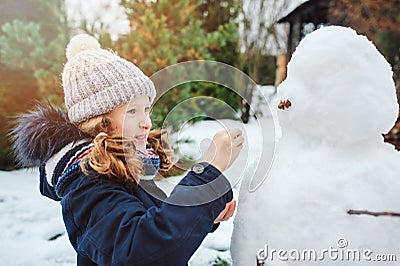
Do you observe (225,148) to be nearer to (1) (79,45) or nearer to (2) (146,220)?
(2) (146,220)

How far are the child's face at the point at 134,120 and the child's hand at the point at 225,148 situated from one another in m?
0.26

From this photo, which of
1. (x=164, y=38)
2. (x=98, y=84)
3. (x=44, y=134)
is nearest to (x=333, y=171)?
(x=98, y=84)

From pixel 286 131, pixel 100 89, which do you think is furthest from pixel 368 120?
pixel 100 89

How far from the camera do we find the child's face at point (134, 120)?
116 cm

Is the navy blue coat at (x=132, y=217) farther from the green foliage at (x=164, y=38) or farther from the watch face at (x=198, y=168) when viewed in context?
the green foliage at (x=164, y=38)

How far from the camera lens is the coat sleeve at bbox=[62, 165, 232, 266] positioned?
0.93 m

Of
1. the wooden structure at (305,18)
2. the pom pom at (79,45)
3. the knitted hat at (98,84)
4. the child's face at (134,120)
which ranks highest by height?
the pom pom at (79,45)

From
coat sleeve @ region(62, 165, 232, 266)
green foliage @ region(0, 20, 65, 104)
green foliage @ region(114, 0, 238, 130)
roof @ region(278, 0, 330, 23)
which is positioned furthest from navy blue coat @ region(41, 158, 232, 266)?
roof @ region(278, 0, 330, 23)

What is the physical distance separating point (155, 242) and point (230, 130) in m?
0.32

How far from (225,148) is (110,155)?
0.31 m

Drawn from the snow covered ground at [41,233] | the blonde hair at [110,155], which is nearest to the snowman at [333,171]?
the blonde hair at [110,155]

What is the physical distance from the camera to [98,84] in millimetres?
1181

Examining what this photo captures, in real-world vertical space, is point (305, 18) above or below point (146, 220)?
below

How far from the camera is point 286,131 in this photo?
123 centimetres
